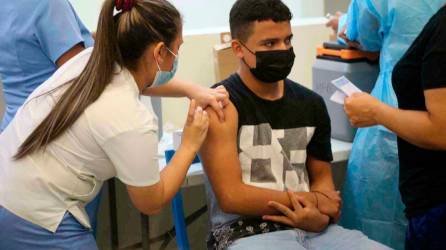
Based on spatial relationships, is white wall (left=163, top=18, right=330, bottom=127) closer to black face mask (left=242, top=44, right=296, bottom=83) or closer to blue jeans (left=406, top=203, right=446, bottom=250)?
black face mask (left=242, top=44, right=296, bottom=83)

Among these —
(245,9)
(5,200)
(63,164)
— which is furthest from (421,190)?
(5,200)

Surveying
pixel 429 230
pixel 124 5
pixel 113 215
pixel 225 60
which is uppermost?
pixel 124 5

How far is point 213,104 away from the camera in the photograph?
1725 mm

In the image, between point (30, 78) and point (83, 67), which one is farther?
point (30, 78)

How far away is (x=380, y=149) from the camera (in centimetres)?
202

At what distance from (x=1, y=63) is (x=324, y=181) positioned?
1210 millimetres

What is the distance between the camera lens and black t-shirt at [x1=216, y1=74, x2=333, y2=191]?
181 cm

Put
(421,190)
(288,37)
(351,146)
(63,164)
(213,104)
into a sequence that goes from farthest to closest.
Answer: (351,146) < (288,37) < (213,104) < (421,190) < (63,164)

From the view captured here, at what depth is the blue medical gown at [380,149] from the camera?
1945 millimetres

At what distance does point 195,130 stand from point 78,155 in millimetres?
360

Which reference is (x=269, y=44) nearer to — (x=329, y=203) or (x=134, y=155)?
(x=329, y=203)

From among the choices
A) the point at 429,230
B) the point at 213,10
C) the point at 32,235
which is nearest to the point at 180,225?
the point at 32,235

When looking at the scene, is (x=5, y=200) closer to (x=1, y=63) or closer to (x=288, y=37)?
(x=1, y=63)

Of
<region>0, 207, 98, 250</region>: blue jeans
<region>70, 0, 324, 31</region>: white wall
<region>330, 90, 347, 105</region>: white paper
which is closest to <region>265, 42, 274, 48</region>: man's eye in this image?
<region>330, 90, 347, 105</region>: white paper
